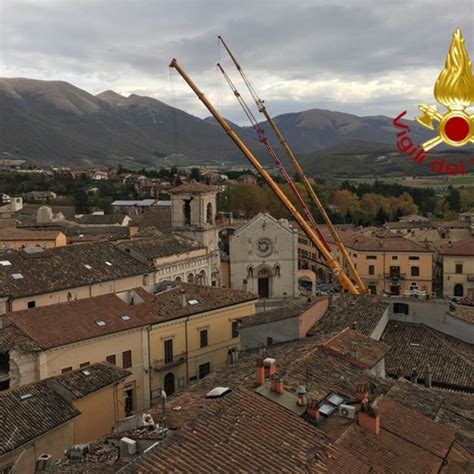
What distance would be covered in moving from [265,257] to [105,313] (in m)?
27.6

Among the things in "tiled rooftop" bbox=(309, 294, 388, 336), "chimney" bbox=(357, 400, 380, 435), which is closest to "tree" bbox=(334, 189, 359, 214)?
"tiled rooftop" bbox=(309, 294, 388, 336)

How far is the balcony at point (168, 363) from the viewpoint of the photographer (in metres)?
27.7

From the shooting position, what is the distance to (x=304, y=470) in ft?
34.3

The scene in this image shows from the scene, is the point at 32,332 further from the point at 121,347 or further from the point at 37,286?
the point at 37,286

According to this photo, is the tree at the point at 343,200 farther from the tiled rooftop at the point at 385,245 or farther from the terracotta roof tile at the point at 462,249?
the terracotta roof tile at the point at 462,249

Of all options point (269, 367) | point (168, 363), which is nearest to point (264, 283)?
point (168, 363)

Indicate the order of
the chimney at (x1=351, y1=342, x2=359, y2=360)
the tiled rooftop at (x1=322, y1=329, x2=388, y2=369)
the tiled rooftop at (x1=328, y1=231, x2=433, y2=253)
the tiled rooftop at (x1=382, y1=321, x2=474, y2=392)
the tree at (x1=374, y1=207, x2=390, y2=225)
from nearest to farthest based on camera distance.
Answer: the tiled rooftop at (x1=322, y1=329, x2=388, y2=369)
the chimney at (x1=351, y1=342, x2=359, y2=360)
the tiled rooftop at (x1=382, y1=321, x2=474, y2=392)
the tiled rooftop at (x1=328, y1=231, x2=433, y2=253)
the tree at (x1=374, y1=207, x2=390, y2=225)

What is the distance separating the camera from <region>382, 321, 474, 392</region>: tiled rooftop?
22719mm

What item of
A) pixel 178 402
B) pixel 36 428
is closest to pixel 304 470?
pixel 178 402

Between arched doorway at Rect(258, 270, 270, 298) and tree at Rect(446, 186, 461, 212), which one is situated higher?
tree at Rect(446, 186, 461, 212)

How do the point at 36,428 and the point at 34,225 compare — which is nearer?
the point at 36,428

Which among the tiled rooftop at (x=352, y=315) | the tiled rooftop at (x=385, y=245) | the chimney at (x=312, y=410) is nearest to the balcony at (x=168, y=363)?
the tiled rooftop at (x=352, y=315)

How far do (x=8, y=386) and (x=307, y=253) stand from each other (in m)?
54.1

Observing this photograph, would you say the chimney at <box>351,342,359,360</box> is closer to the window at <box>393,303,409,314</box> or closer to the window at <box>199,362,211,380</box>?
the window at <box>393,303,409,314</box>
